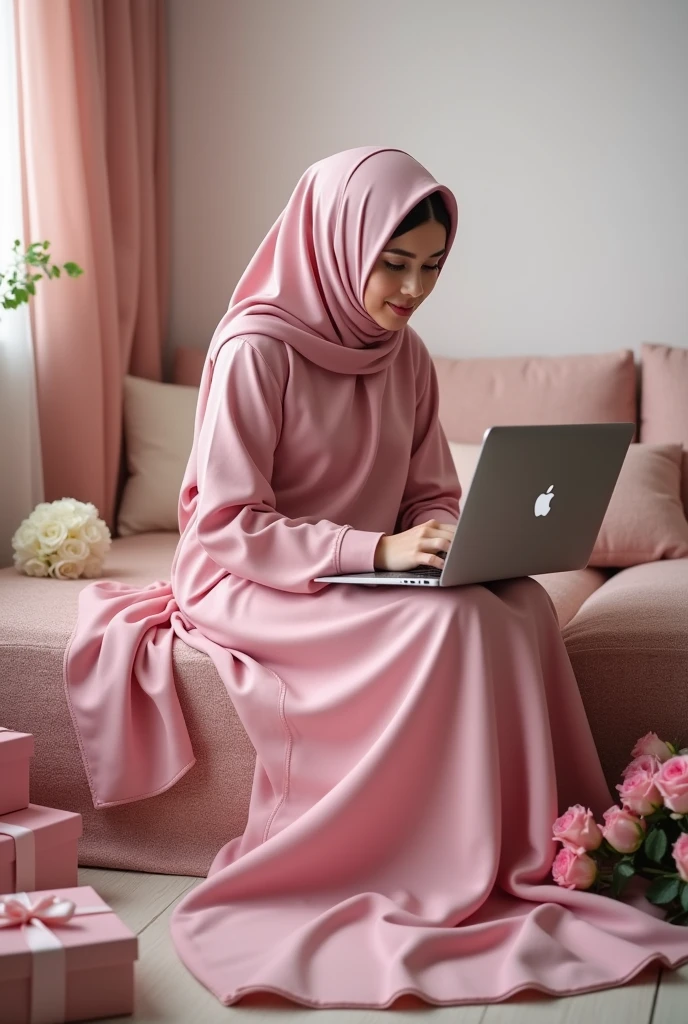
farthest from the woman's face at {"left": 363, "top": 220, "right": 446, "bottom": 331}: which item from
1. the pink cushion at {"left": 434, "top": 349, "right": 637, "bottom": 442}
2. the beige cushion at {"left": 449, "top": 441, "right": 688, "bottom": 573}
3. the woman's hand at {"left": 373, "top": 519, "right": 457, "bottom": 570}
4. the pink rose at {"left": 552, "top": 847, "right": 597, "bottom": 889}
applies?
the pink cushion at {"left": 434, "top": 349, "right": 637, "bottom": 442}

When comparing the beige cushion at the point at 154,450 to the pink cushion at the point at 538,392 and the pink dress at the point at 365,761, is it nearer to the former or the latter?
the pink cushion at the point at 538,392

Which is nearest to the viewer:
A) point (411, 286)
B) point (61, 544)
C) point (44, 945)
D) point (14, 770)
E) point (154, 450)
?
point (44, 945)

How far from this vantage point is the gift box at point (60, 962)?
1380mm

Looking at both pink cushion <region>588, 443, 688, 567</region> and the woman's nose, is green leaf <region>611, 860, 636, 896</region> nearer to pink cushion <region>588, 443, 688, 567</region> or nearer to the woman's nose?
the woman's nose

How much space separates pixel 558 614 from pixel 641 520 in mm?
621

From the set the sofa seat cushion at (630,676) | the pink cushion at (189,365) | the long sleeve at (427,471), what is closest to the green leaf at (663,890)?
the sofa seat cushion at (630,676)

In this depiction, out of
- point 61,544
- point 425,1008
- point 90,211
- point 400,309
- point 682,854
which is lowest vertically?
point 425,1008

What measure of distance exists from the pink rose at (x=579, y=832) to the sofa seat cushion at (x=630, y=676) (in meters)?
0.31

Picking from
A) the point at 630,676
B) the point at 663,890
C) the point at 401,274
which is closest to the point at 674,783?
the point at 663,890

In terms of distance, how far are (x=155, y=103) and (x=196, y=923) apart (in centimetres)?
264

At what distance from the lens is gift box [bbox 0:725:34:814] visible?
1.72m

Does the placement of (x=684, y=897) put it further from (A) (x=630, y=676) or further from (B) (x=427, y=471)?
(B) (x=427, y=471)

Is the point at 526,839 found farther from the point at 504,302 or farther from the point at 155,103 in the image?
the point at 155,103

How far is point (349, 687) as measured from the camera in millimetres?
1739
